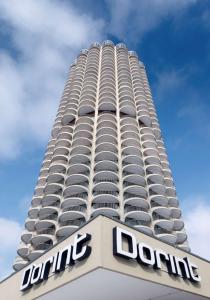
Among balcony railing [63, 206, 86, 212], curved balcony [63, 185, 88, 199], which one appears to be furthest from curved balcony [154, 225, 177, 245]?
curved balcony [63, 185, 88, 199]

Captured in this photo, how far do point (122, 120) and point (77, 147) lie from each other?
1248 cm

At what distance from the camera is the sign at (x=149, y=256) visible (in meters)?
16.3

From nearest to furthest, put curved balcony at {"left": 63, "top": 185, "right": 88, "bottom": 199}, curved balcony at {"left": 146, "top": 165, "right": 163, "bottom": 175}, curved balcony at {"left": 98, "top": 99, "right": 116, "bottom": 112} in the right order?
curved balcony at {"left": 63, "top": 185, "right": 88, "bottom": 199}, curved balcony at {"left": 146, "top": 165, "right": 163, "bottom": 175}, curved balcony at {"left": 98, "top": 99, "right": 116, "bottom": 112}

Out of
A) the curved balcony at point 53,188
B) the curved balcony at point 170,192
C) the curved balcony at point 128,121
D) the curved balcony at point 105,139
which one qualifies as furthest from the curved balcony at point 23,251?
the curved balcony at point 128,121

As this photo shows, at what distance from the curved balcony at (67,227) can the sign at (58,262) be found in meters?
24.7

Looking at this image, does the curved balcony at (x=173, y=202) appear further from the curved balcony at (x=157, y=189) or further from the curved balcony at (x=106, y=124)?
the curved balcony at (x=106, y=124)

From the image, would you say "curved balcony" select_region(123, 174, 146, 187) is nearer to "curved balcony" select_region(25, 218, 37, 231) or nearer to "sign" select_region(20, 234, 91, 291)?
"curved balcony" select_region(25, 218, 37, 231)

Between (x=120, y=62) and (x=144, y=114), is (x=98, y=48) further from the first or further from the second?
(x=144, y=114)

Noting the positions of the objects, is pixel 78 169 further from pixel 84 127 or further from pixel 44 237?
pixel 44 237

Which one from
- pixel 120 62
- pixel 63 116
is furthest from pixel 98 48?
pixel 63 116

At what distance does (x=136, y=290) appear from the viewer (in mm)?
17953

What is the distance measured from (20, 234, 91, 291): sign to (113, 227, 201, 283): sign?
1.56 meters

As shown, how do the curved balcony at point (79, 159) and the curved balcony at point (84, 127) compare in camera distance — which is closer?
the curved balcony at point (79, 159)

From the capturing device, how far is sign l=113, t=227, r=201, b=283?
53.5ft
